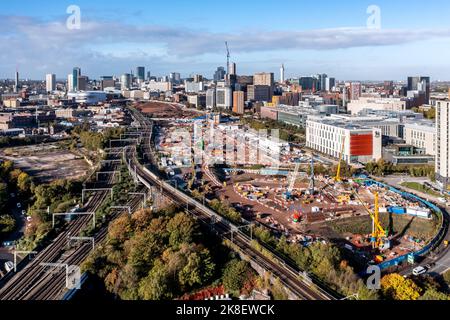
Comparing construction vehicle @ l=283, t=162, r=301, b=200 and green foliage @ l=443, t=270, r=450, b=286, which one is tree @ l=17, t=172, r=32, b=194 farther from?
green foliage @ l=443, t=270, r=450, b=286

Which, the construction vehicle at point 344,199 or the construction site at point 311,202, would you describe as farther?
the construction vehicle at point 344,199

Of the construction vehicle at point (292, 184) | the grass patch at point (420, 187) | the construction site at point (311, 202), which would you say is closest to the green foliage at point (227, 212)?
the construction site at point (311, 202)

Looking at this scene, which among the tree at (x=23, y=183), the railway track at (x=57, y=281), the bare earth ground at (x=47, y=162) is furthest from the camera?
the bare earth ground at (x=47, y=162)

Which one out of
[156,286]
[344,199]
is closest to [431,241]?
[344,199]

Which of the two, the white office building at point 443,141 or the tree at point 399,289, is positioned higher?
the white office building at point 443,141

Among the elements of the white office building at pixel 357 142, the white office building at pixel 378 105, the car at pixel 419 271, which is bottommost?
the car at pixel 419 271

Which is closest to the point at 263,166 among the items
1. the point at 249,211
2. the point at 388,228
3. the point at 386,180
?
the point at 386,180

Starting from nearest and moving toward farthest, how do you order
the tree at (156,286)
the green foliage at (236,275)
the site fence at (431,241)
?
the tree at (156,286), the green foliage at (236,275), the site fence at (431,241)

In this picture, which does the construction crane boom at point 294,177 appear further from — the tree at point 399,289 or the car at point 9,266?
the car at point 9,266
